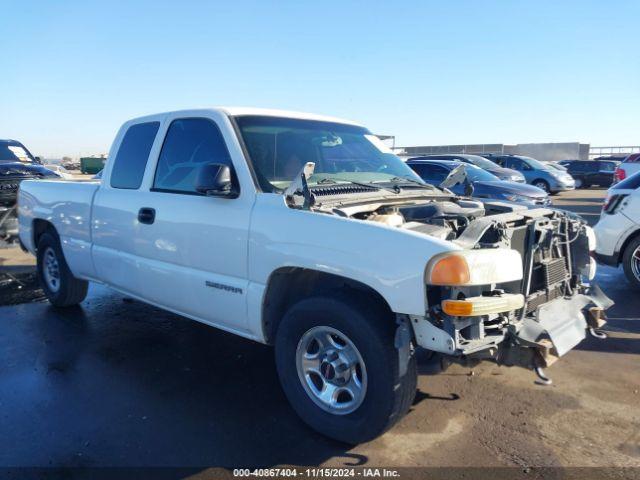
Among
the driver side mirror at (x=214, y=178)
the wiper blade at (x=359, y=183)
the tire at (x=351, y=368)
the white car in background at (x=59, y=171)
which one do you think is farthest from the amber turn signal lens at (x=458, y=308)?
the white car in background at (x=59, y=171)

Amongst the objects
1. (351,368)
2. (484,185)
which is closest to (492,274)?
(351,368)

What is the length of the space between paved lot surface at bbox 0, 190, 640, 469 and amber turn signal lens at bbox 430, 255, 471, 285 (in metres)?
1.11

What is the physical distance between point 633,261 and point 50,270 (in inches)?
276

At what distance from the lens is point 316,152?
406 centimetres

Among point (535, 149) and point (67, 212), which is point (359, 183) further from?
point (535, 149)

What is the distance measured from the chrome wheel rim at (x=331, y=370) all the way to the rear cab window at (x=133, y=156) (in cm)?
223

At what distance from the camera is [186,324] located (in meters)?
5.33

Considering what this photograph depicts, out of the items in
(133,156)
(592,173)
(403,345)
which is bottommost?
(403,345)

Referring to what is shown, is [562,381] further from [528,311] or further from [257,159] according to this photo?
[257,159]

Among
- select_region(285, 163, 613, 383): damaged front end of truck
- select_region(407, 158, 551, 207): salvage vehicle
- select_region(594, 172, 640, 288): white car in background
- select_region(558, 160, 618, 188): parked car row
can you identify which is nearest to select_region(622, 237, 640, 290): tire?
Result: select_region(594, 172, 640, 288): white car in background

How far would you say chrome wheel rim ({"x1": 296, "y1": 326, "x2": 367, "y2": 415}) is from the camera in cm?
304

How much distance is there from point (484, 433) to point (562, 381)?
112 cm

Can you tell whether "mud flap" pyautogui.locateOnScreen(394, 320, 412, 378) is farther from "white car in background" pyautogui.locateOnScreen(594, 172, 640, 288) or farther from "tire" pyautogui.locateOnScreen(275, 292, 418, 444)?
"white car in background" pyautogui.locateOnScreen(594, 172, 640, 288)

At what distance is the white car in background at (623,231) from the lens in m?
6.33
